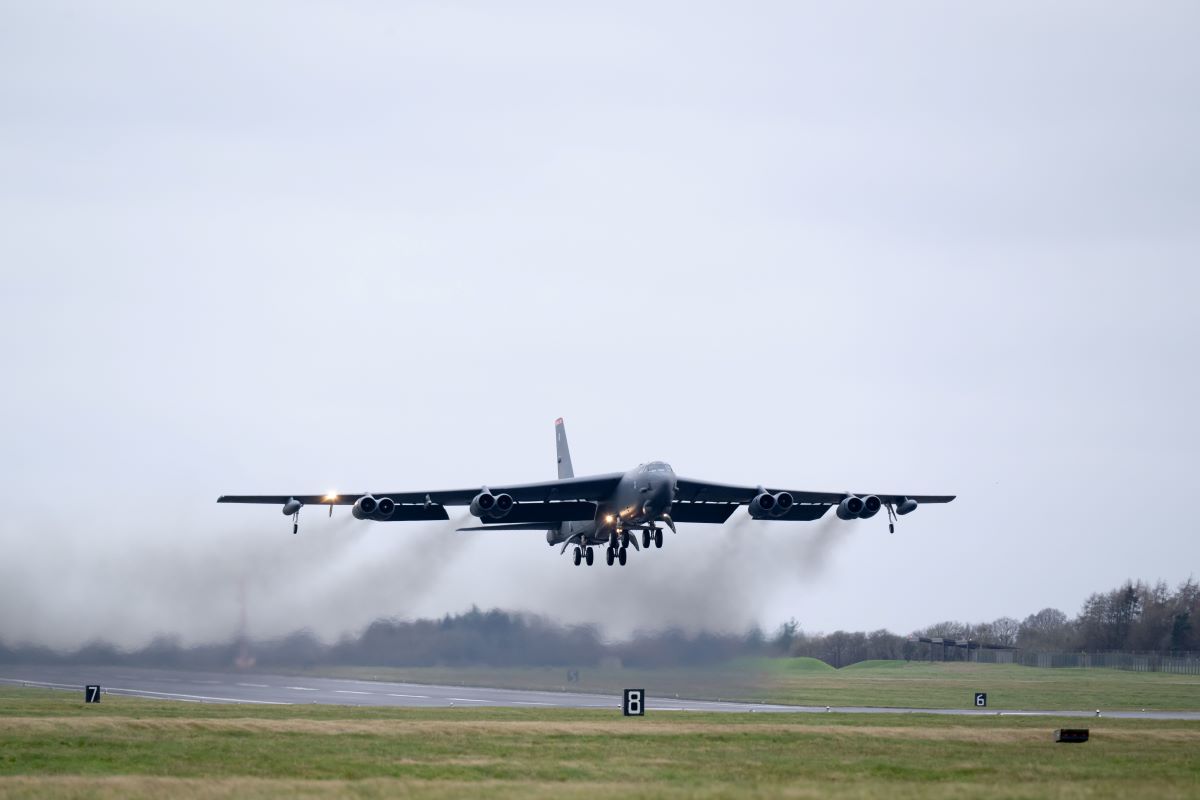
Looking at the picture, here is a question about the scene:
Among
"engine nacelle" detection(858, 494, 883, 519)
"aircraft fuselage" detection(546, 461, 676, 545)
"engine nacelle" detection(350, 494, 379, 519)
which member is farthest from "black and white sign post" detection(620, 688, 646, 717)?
"engine nacelle" detection(858, 494, 883, 519)

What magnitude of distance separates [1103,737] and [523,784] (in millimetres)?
18422

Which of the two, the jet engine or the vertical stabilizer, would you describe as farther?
the vertical stabilizer

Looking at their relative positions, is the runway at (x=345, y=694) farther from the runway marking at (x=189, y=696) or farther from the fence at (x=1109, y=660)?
the fence at (x=1109, y=660)

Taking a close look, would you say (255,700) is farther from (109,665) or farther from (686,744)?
(686,744)

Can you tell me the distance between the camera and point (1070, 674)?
279 feet

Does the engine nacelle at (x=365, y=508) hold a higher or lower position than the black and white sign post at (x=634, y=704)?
higher

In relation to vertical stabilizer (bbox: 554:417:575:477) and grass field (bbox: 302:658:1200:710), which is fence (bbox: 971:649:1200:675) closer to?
grass field (bbox: 302:658:1200:710)

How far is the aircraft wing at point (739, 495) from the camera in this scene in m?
55.3

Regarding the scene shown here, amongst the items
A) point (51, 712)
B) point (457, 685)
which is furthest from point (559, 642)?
point (51, 712)

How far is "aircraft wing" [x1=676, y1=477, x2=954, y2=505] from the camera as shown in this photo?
181 feet

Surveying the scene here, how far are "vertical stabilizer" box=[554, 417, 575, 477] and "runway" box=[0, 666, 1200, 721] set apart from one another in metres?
10.9

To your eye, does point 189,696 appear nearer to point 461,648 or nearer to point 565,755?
point 461,648

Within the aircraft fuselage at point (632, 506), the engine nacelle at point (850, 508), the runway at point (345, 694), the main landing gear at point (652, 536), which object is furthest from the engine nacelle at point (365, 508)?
the engine nacelle at point (850, 508)

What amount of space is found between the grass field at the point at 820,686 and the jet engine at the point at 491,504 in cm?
1087
